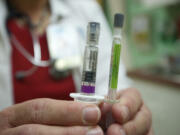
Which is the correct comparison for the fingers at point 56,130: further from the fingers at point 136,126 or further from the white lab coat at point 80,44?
the white lab coat at point 80,44

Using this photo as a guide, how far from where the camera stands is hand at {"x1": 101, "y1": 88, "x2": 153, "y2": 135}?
0.89 feet

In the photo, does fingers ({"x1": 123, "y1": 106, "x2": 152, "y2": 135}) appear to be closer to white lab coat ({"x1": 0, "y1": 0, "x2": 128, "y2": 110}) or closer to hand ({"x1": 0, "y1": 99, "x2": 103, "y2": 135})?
hand ({"x1": 0, "y1": 99, "x2": 103, "y2": 135})

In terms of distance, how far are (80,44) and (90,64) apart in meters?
0.46

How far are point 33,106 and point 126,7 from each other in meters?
1.11

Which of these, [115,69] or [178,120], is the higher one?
[115,69]

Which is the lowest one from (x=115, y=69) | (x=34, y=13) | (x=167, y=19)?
(x=115, y=69)

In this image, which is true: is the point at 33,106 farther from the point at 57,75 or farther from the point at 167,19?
the point at 167,19

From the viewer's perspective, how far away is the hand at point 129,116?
0.27 m

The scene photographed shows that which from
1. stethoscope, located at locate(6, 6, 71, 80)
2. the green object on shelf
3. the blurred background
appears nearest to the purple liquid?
stethoscope, located at locate(6, 6, 71, 80)

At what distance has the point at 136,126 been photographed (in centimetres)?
30

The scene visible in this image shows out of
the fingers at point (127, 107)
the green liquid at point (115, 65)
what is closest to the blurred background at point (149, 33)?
the fingers at point (127, 107)

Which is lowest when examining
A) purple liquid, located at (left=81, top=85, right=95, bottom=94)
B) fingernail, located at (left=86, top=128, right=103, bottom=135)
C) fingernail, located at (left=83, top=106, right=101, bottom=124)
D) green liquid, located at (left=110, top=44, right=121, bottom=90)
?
fingernail, located at (left=86, top=128, right=103, bottom=135)

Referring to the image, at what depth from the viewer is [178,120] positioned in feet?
2.69

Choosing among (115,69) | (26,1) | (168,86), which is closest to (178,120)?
(168,86)
